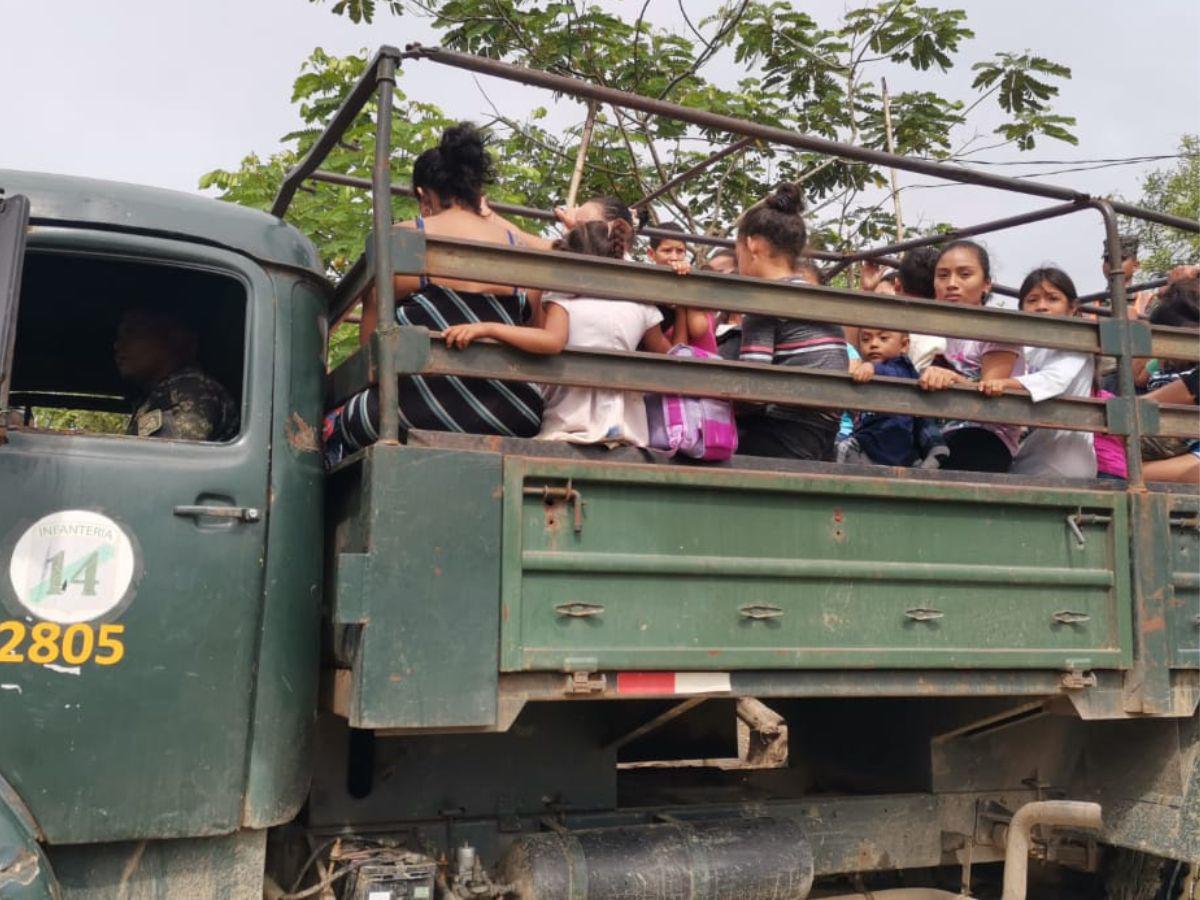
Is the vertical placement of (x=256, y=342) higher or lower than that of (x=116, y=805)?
higher

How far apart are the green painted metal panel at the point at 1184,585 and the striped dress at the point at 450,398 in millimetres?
1882

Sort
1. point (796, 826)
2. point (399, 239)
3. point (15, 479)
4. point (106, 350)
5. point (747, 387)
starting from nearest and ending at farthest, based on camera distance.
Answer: point (15, 479)
point (399, 239)
point (747, 387)
point (796, 826)
point (106, 350)

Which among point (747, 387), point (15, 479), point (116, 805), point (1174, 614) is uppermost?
point (747, 387)

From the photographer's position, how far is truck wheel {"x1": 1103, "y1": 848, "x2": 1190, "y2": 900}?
3.74m

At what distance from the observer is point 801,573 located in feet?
9.59

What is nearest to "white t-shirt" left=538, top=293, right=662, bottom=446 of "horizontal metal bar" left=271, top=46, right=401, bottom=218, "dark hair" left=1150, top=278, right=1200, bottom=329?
"horizontal metal bar" left=271, top=46, right=401, bottom=218

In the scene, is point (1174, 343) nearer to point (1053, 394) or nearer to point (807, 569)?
point (1053, 394)

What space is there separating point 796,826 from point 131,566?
1.91m

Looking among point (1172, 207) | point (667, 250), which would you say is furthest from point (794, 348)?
point (1172, 207)

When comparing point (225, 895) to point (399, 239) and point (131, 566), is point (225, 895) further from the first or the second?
point (399, 239)

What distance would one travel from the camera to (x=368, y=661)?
253cm

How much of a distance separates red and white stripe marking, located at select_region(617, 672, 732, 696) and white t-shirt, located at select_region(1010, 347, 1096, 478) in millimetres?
1348

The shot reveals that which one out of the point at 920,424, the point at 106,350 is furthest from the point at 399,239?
the point at 920,424

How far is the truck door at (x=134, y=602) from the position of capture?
2457 mm
